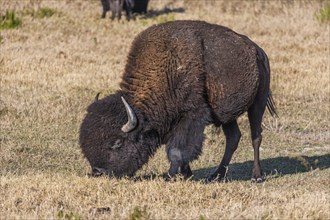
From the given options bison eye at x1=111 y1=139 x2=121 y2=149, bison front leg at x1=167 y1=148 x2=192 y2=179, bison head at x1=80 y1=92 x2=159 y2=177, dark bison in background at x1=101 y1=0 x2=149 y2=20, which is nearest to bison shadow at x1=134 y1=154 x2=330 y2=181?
bison front leg at x1=167 y1=148 x2=192 y2=179

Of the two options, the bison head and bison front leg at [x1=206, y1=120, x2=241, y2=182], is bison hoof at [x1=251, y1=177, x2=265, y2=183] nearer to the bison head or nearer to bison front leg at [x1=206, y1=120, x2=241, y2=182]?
bison front leg at [x1=206, y1=120, x2=241, y2=182]

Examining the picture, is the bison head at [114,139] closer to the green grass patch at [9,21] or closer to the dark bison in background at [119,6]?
the green grass patch at [9,21]

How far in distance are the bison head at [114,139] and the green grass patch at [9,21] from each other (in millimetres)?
12544

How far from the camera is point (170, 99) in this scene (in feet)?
30.0

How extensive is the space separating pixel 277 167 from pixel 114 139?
9.71 ft

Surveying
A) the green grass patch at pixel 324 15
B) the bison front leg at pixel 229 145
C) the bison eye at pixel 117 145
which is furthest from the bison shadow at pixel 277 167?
the green grass patch at pixel 324 15

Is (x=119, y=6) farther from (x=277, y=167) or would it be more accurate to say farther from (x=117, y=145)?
(x=117, y=145)

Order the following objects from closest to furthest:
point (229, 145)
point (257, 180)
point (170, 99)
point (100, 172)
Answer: point (100, 172)
point (170, 99)
point (257, 180)
point (229, 145)

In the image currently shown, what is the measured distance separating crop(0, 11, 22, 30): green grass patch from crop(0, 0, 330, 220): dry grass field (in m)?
0.21

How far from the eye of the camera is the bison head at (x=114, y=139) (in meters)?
8.91

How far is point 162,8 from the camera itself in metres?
28.6

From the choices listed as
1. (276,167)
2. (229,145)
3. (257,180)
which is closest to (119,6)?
(276,167)

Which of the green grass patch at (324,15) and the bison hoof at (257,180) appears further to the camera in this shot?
the green grass patch at (324,15)

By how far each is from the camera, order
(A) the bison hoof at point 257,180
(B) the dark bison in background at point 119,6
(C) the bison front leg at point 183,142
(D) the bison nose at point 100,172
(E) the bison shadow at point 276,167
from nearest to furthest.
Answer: (D) the bison nose at point 100,172 < (C) the bison front leg at point 183,142 < (A) the bison hoof at point 257,180 < (E) the bison shadow at point 276,167 < (B) the dark bison in background at point 119,6
